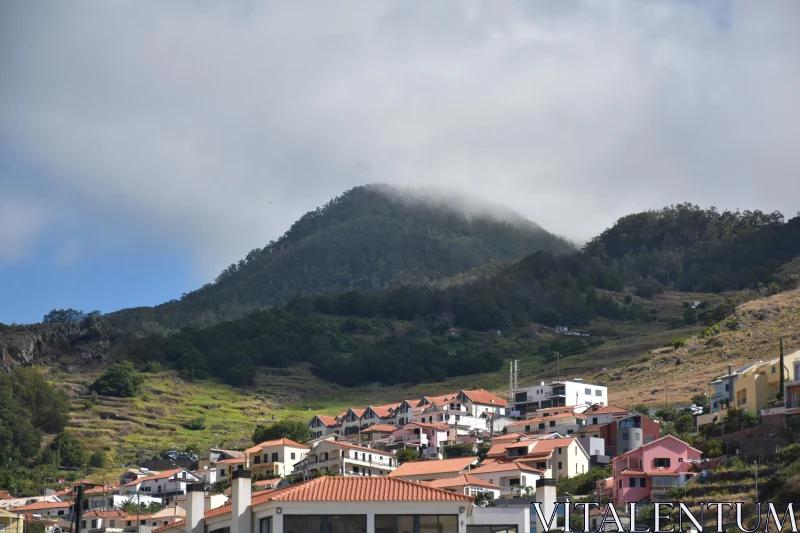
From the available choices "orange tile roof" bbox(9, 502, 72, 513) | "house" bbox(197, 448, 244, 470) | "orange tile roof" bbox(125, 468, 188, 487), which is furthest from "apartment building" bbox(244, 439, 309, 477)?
"orange tile roof" bbox(9, 502, 72, 513)

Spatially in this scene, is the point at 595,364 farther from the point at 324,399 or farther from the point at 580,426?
the point at 580,426

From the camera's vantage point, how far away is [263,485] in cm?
8719

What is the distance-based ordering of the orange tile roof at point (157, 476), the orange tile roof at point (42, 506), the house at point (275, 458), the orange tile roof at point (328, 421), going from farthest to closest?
the orange tile roof at point (328, 421) < the orange tile roof at point (157, 476) < the house at point (275, 458) < the orange tile roof at point (42, 506)

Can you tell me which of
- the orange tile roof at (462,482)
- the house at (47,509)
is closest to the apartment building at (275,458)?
the house at (47,509)

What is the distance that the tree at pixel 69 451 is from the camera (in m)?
126

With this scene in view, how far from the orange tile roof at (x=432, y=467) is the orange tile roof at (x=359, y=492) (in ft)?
155

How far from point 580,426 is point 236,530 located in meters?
69.6

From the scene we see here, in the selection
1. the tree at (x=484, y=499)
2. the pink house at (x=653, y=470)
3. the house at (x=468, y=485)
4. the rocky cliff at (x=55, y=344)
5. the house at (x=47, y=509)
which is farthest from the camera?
the rocky cliff at (x=55, y=344)

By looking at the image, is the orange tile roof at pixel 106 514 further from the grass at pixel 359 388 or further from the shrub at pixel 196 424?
the shrub at pixel 196 424

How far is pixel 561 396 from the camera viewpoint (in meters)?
118

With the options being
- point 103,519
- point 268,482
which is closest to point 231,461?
point 268,482

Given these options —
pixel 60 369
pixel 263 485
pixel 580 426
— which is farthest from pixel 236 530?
pixel 60 369

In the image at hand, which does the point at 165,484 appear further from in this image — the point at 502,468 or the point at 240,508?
the point at 240,508

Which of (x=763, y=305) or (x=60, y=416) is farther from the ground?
(x=763, y=305)
